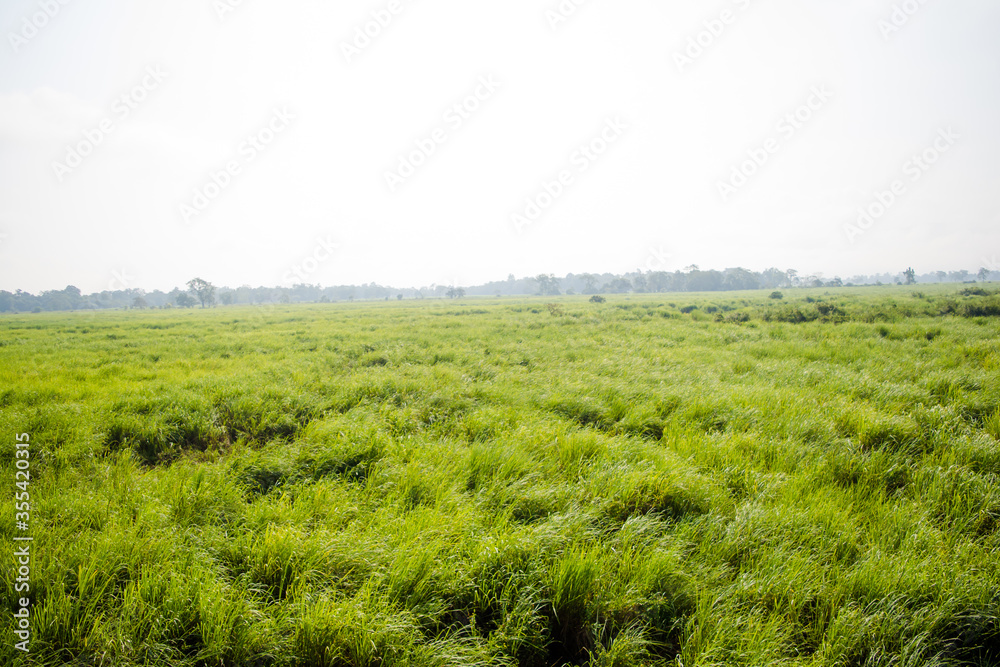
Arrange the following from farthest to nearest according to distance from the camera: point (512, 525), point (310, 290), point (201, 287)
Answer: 1. point (310, 290)
2. point (201, 287)
3. point (512, 525)

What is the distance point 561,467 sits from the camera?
441cm

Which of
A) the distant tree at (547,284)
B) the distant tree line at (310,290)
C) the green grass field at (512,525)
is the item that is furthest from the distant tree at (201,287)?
the green grass field at (512,525)

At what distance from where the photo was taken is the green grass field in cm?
225

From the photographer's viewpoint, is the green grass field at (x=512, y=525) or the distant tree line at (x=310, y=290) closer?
the green grass field at (x=512, y=525)

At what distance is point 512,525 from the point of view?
3.23 m

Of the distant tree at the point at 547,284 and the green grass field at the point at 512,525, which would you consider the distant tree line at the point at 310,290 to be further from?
the green grass field at the point at 512,525

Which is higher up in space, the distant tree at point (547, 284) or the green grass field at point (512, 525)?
the distant tree at point (547, 284)

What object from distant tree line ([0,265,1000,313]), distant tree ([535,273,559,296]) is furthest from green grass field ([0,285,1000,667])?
distant tree ([535,273,559,296])

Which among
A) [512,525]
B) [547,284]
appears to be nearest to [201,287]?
[547,284]

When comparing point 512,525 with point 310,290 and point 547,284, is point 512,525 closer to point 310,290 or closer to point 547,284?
point 547,284

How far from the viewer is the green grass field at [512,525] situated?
2246 mm

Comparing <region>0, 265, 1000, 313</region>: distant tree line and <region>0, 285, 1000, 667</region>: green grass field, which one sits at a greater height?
<region>0, 265, 1000, 313</region>: distant tree line

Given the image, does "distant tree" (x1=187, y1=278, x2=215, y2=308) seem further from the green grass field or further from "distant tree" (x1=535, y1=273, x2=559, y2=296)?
A: the green grass field

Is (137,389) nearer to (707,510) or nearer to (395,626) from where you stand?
(395,626)
